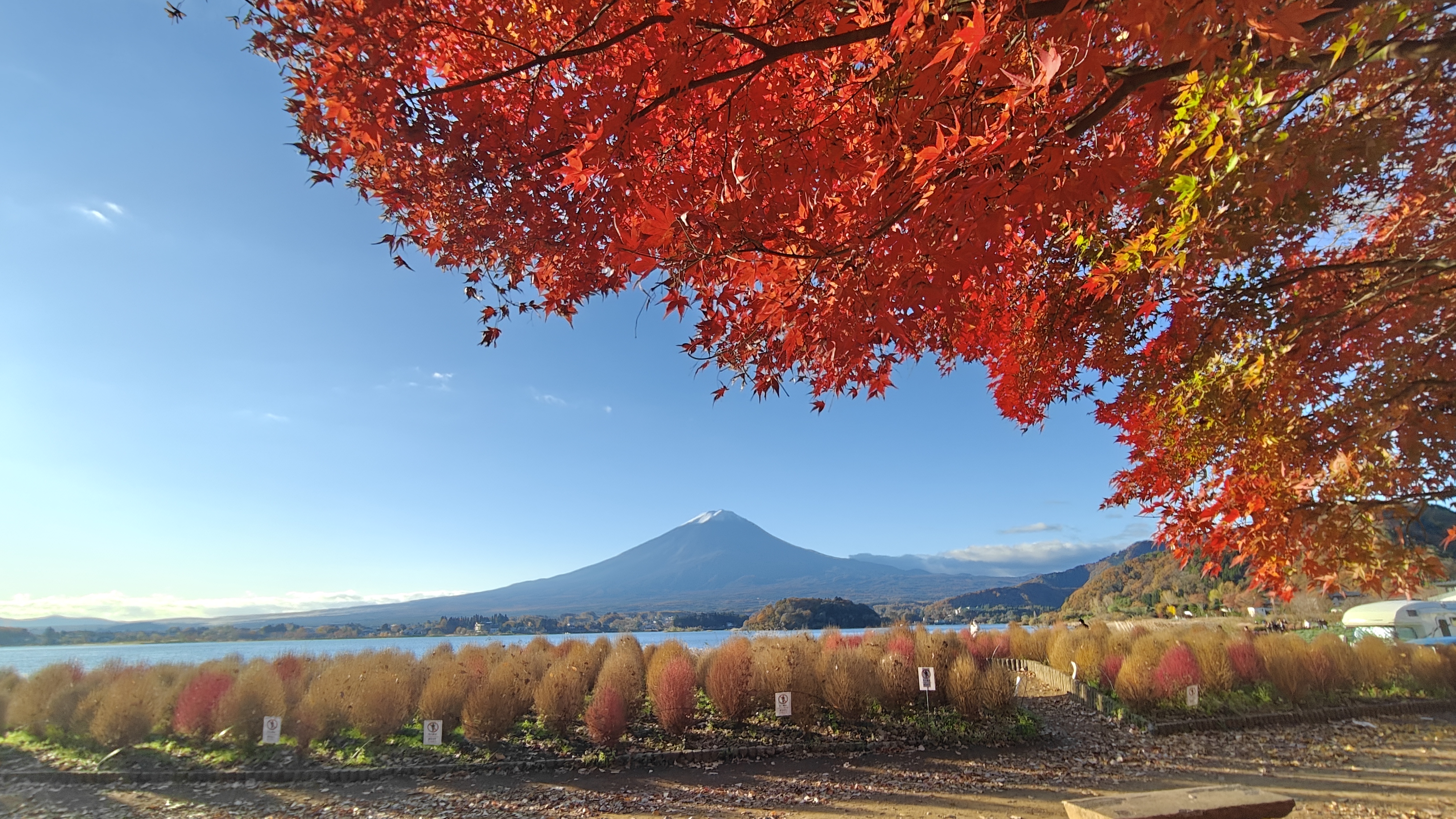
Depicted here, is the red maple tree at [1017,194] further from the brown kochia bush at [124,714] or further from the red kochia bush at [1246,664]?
the brown kochia bush at [124,714]

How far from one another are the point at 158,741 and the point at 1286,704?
17006 millimetres

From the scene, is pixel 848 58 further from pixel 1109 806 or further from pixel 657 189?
pixel 1109 806

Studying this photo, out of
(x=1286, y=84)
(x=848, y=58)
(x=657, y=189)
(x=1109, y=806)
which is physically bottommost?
(x=1109, y=806)

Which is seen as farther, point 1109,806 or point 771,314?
point 1109,806

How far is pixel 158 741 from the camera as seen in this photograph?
8531mm

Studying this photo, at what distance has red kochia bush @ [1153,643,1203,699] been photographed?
9.44 metres

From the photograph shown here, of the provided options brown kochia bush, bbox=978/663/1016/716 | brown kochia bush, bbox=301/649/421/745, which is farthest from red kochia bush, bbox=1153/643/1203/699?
brown kochia bush, bbox=301/649/421/745

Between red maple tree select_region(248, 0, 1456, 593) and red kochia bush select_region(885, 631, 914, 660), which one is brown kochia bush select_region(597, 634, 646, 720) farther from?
red maple tree select_region(248, 0, 1456, 593)

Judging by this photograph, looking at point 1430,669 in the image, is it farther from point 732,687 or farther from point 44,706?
point 44,706

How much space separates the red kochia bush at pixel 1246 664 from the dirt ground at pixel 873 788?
2060mm

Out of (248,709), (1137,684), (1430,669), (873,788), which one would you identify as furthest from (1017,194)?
(1430,669)

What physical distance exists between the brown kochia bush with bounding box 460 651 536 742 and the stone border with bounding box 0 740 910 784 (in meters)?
0.58

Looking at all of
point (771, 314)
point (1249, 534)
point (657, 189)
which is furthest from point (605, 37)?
point (1249, 534)

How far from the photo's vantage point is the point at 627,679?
8914 millimetres
